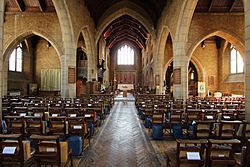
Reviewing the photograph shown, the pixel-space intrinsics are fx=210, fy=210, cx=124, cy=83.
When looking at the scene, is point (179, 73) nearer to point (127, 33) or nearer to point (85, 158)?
point (85, 158)

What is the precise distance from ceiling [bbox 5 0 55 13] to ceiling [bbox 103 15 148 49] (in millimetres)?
9669

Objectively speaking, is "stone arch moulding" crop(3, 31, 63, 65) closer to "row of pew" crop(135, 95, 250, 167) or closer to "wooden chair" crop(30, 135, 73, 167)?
"row of pew" crop(135, 95, 250, 167)

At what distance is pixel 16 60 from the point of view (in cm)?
1972

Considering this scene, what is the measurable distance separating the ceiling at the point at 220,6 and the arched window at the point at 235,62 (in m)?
3.97

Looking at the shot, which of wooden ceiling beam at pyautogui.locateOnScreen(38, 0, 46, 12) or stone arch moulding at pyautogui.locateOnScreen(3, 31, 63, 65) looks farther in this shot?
stone arch moulding at pyautogui.locateOnScreen(3, 31, 63, 65)

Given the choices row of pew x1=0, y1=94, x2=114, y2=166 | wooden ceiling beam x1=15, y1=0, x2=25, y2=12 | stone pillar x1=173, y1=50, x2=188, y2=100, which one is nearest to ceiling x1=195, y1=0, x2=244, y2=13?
stone pillar x1=173, y1=50, x2=188, y2=100

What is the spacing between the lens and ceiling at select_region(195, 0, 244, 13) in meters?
14.3

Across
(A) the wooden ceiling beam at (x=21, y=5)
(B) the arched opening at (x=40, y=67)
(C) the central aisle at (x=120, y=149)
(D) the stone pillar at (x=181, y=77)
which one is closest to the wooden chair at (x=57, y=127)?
(C) the central aisle at (x=120, y=149)

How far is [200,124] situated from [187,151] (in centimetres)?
218

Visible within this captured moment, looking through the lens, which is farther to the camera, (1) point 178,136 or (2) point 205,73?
(2) point 205,73

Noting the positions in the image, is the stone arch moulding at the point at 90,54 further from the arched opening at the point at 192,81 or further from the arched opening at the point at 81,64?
the arched opening at the point at 192,81

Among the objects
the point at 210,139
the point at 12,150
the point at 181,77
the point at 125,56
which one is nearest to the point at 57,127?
the point at 12,150

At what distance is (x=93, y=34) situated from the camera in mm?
20172

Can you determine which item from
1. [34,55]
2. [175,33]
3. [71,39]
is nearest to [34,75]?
[34,55]
